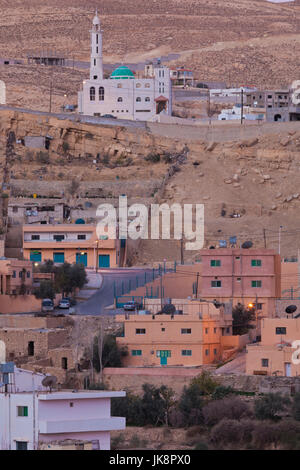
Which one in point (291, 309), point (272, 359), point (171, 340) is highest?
point (291, 309)

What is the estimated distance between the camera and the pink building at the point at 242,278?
54875 mm

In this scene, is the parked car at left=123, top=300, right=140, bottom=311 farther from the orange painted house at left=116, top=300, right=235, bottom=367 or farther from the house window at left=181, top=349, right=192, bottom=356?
the house window at left=181, top=349, right=192, bottom=356

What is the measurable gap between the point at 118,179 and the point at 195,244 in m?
Result: 7.24

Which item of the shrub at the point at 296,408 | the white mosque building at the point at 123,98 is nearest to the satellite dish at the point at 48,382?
the shrub at the point at 296,408

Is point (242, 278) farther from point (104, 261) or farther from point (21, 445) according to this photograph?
point (21, 445)

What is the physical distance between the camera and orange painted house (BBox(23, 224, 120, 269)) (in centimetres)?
6334

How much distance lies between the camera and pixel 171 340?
169 ft

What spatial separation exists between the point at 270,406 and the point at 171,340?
21.8ft

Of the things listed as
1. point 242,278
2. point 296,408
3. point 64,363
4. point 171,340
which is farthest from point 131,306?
point 296,408

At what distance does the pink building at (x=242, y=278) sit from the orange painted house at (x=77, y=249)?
866 cm

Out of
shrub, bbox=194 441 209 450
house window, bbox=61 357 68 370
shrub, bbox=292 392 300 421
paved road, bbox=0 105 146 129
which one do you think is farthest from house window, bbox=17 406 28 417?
paved road, bbox=0 105 146 129

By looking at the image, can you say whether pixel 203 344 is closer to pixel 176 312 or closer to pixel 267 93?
pixel 176 312

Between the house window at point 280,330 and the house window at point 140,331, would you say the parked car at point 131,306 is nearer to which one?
the house window at point 140,331

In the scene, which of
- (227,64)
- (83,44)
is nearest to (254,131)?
(227,64)
